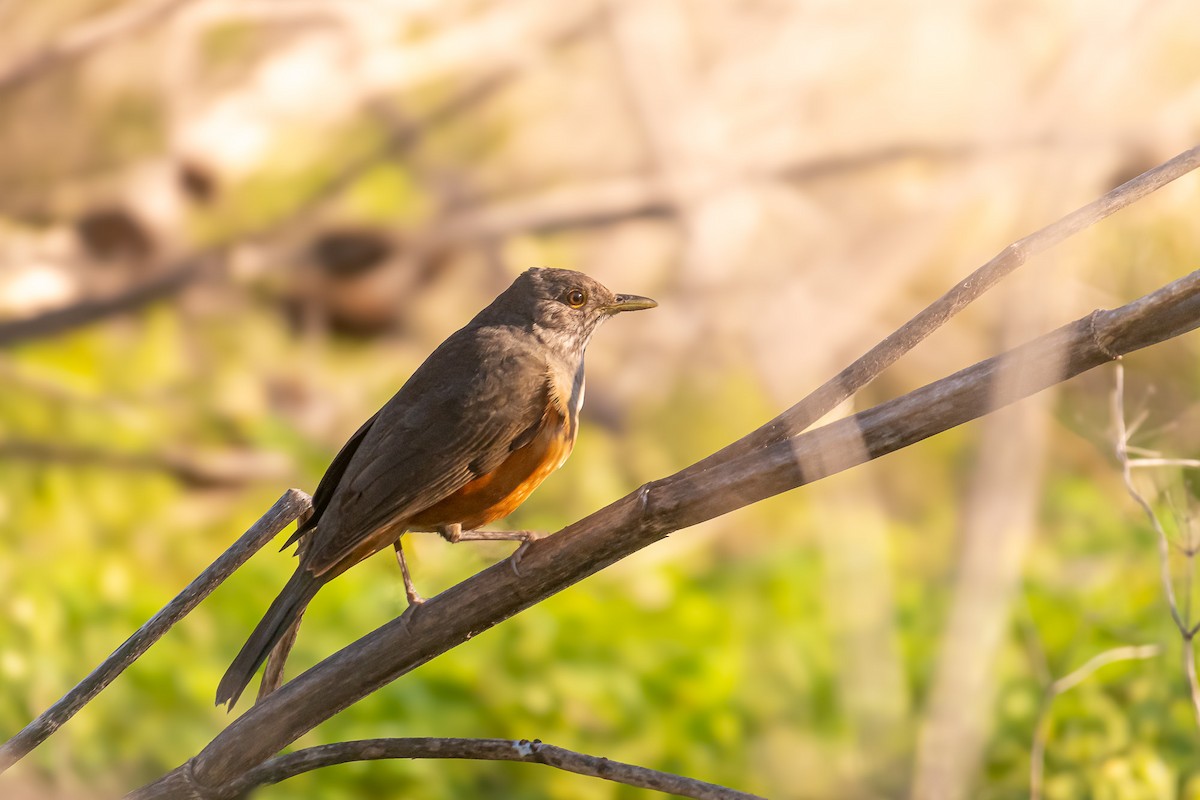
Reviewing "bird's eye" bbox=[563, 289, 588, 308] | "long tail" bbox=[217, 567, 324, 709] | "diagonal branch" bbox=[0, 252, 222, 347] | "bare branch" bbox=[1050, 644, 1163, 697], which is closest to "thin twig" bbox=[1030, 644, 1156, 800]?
"bare branch" bbox=[1050, 644, 1163, 697]

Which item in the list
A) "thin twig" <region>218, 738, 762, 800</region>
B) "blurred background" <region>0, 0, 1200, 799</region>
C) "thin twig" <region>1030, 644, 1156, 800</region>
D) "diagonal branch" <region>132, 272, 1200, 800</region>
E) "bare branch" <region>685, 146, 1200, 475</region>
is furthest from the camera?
"blurred background" <region>0, 0, 1200, 799</region>

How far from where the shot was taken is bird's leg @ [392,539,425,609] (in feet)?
7.80

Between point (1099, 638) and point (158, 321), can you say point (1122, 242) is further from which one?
point (158, 321)

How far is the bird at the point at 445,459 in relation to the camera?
2.34 m

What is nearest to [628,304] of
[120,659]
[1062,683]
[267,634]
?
[267,634]

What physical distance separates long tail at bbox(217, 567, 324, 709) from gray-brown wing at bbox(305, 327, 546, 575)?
0.05 meters

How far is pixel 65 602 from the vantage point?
5.45 m

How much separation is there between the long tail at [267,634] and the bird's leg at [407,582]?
0.63 feet

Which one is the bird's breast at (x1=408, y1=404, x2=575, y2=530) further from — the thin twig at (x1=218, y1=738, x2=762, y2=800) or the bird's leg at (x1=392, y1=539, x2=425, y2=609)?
the thin twig at (x1=218, y1=738, x2=762, y2=800)

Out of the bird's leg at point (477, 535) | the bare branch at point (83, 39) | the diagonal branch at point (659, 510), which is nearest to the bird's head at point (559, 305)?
the bird's leg at point (477, 535)

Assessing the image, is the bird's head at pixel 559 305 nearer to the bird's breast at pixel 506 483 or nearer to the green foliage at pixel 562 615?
the bird's breast at pixel 506 483

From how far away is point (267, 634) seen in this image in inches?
85.4

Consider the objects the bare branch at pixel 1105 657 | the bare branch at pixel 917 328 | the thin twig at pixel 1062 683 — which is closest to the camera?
the bare branch at pixel 917 328

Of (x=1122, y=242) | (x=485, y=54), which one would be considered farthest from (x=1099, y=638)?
(x=485, y=54)
